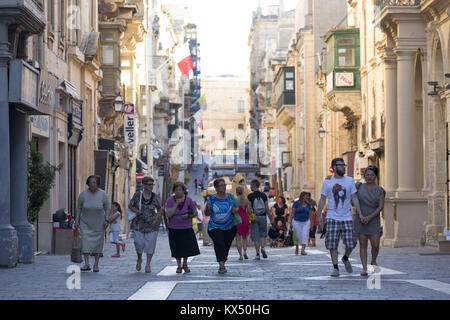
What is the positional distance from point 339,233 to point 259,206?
7255 millimetres

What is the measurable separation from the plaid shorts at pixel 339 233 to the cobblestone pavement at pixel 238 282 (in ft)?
1.66

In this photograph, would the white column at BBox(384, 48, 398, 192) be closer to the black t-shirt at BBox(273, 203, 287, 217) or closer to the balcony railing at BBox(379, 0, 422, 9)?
the balcony railing at BBox(379, 0, 422, 9)

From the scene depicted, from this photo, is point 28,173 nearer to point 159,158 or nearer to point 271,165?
point 159,158

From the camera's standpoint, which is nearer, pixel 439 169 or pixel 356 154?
pixel 439 169

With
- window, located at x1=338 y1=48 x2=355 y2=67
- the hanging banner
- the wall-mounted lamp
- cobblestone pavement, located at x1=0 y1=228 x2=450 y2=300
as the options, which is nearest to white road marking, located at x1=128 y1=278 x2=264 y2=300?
cobblestone pavement, located at x1=0 y1=228 x2=450 y2=300

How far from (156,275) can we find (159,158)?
5666cm

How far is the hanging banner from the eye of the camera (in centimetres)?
4438

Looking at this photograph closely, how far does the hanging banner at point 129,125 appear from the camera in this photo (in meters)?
44.4

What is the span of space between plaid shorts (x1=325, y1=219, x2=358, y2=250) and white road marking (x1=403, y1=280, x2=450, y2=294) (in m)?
1.54

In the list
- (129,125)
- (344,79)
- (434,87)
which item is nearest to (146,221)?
(434,87)

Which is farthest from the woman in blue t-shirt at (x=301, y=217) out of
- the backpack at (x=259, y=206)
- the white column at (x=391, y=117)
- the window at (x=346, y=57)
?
the window at (x=346, y=57)

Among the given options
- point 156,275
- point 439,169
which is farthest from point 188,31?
point 156,275
